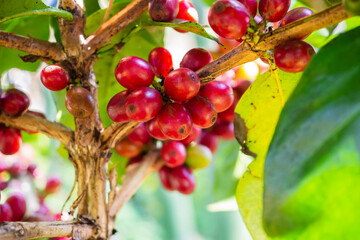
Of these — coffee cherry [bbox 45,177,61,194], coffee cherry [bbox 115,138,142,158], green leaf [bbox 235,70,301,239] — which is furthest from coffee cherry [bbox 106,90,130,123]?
coffee cherry [bbox 45,177,61,194]

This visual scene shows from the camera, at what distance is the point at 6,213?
73 centimetres

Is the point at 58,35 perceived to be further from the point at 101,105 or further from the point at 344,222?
the point at 344,222

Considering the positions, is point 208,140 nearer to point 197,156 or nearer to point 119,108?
point 197,156

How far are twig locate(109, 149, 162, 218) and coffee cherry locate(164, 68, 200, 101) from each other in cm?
29

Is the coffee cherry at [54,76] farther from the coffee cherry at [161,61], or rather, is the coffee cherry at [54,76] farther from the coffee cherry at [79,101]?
the coffee cherry at [161,61]

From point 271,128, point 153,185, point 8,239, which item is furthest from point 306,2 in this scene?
point 153,185

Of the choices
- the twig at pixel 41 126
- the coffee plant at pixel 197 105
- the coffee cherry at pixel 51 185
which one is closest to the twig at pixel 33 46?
the coffee plant at pixel 197 105

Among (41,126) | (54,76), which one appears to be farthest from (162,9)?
(41,126)

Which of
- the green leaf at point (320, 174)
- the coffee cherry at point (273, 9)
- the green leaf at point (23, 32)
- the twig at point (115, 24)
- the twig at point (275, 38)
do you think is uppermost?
the green leaf at point (23, 32)

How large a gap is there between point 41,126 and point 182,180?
1.24 feet

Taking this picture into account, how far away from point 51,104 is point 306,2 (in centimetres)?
81

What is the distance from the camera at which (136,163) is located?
0.89 m

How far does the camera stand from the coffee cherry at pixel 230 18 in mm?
461

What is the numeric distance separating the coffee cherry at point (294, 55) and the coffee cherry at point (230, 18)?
0.05m
